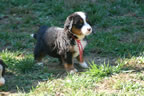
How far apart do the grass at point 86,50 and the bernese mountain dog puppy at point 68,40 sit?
32cm

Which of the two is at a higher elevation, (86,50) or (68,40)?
(68,40)

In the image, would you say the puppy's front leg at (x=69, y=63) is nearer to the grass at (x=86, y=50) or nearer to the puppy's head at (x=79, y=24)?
the grass at (x=86, y=50)

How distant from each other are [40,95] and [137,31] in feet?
14.3

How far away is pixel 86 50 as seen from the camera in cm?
664

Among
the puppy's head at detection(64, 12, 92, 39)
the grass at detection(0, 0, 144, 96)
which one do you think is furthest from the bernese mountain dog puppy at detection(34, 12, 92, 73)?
the grass at detection(0, 0, 144, 96)

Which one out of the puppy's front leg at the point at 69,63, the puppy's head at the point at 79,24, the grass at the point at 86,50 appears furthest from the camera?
the puppy's front leg at the point at 69,63

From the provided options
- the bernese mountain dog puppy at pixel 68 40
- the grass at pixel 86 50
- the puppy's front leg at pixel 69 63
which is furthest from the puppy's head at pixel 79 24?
the grass at pixel 86 50

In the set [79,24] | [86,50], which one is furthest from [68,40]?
[86,50]

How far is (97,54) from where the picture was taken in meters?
6.54

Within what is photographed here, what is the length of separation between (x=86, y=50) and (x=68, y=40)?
4.87ft

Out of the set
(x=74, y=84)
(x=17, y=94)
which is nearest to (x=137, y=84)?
(x=74, y=84)

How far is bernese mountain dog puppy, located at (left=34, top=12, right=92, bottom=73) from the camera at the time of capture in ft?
16.6

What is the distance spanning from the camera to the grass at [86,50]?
4711 mm

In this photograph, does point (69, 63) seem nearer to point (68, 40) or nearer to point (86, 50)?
point (68, 40)
